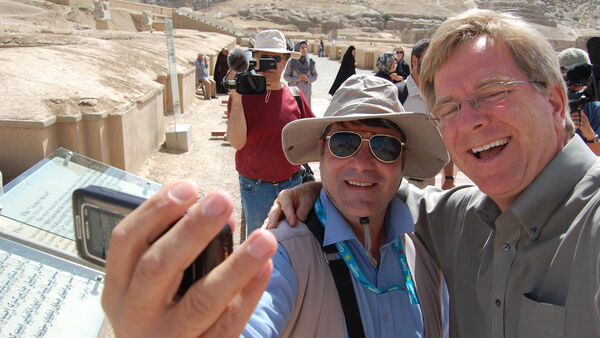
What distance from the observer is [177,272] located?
765 millimetres

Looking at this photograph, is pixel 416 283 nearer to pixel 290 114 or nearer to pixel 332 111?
pixel 332 111

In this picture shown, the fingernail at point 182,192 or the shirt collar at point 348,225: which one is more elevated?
the fingernail at point 182,192

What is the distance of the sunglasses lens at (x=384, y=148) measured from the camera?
5.96 feet

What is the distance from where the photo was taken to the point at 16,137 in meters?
4.12

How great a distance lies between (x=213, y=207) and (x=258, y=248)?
0.33 ft

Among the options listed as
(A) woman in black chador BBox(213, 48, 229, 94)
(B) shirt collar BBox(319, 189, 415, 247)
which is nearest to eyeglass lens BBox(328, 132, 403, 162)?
(B) shirt collar BBox(319, 189, 415, 247)

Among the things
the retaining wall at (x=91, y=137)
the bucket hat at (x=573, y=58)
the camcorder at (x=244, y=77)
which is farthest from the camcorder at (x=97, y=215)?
the bucket hat at (x=573, y=58)

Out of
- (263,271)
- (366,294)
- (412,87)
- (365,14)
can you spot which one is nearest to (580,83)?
(412,87)

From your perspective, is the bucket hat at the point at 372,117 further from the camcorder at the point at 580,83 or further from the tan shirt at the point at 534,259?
the camcorder at the point at 580,83

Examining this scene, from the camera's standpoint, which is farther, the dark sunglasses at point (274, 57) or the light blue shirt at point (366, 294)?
Result: the dark sunglasses at point (274, 57)

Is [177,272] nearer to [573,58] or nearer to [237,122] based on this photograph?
[237,122]

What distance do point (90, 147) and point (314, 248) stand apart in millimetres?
4312

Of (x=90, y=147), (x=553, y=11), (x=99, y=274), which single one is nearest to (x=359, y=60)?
(x=90, y=147)

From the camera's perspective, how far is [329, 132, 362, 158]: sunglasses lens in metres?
1.81
